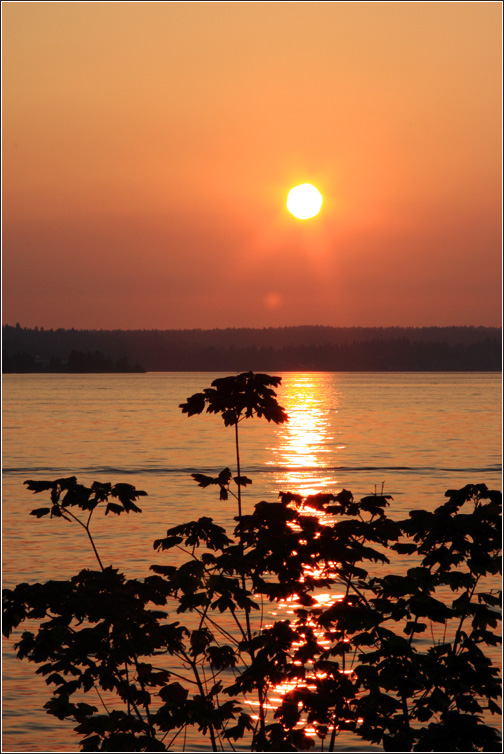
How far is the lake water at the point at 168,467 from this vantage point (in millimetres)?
23866

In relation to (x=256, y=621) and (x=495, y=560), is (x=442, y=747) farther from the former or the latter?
(x=256, y=621)

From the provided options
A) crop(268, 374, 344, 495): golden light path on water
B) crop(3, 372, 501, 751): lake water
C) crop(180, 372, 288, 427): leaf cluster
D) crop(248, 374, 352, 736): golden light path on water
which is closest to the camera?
crop(180, 372, 288, 427): leaf cluster

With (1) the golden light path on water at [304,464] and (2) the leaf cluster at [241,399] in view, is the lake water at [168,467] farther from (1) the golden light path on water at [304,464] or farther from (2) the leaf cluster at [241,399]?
(2) the leaf cluster at [241,399]

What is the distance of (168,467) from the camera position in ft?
183

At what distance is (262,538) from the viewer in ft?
22.4

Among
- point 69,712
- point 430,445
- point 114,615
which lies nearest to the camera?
point 114,615

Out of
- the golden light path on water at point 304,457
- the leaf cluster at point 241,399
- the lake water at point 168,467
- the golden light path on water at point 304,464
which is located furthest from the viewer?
the golden light path on water at point 304,457

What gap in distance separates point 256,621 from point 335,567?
12.1 m

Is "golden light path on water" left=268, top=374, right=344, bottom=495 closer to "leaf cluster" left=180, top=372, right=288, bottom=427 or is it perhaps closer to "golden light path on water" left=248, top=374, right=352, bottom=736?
"golden light path on water" left=248, top=374, right=352, bottom=736

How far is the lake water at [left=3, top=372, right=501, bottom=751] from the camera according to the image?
23866 millimetres

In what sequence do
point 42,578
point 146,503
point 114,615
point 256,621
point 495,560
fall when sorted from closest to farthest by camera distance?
1. point 114,615
2. point 495,560
3. point 256,621
4. point 42,578
5. point 146,503

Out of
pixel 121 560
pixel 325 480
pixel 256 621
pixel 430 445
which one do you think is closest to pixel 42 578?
pixel 121 560

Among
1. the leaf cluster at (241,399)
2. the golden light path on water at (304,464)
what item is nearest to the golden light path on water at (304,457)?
the golden light path on water at (304,464)

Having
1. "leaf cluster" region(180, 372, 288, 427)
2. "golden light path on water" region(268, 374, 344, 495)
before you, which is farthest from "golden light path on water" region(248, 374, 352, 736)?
"leaf cluster" region(180, 372, 288, 427)
